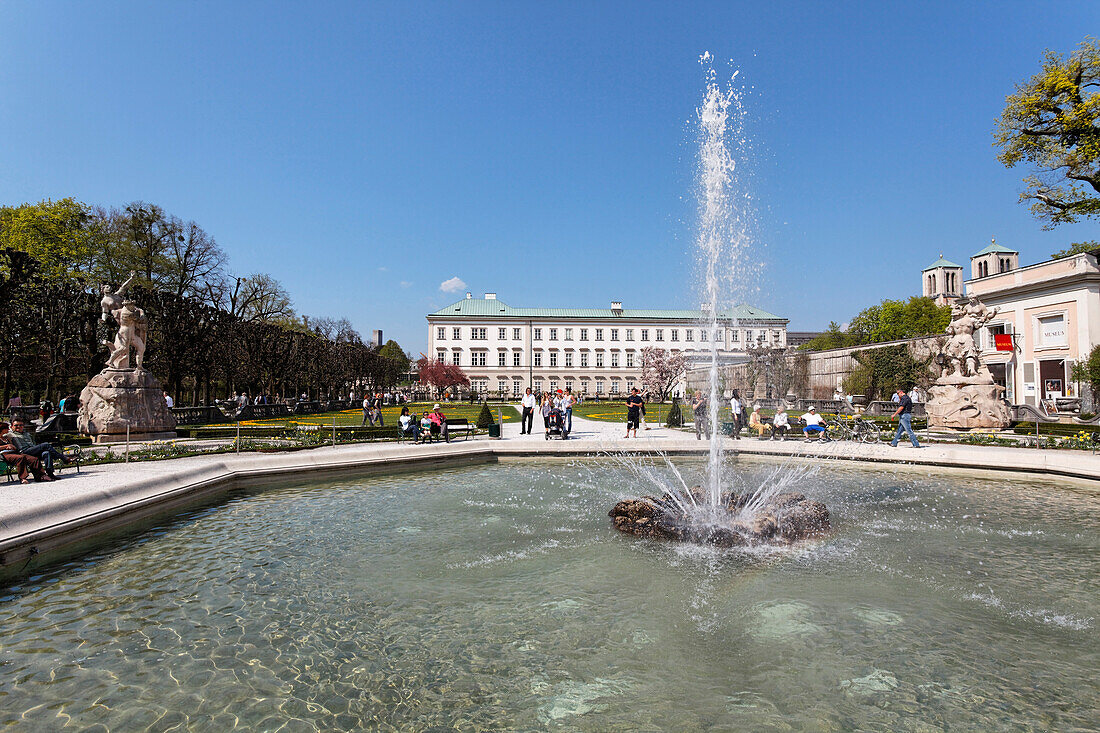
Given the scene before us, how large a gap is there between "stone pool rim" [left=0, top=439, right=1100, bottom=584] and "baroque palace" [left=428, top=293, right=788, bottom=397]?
2541 inches

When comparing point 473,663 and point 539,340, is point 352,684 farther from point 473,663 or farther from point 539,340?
point 539,340

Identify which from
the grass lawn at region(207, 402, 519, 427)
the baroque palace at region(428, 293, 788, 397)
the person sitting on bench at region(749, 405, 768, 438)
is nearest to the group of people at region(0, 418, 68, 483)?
the grass lawn at region(207, 402, 519, 427)

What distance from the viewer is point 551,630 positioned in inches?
178

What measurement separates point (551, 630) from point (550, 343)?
7973cm

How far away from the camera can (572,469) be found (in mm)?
13188

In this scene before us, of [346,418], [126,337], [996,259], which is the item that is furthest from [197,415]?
[996,259]

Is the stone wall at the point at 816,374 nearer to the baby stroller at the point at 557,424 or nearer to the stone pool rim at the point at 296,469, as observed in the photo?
the baby stroller at the point at 557,424

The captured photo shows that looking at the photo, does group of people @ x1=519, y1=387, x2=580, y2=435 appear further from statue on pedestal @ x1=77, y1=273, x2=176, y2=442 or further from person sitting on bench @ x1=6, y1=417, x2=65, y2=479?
person sitting on bench @ x1=6, y1=417, x2=65, y2=479

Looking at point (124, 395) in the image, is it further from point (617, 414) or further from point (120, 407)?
point (617, 414)

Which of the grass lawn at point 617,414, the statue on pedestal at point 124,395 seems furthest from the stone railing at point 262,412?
the grass lawn at point 617,414

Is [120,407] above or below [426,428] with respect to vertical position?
above

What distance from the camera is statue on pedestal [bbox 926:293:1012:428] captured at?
19234 mm

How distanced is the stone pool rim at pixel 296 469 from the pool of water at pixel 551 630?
59 cm

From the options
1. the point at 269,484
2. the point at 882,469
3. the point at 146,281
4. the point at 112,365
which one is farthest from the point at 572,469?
the point at 146,281
